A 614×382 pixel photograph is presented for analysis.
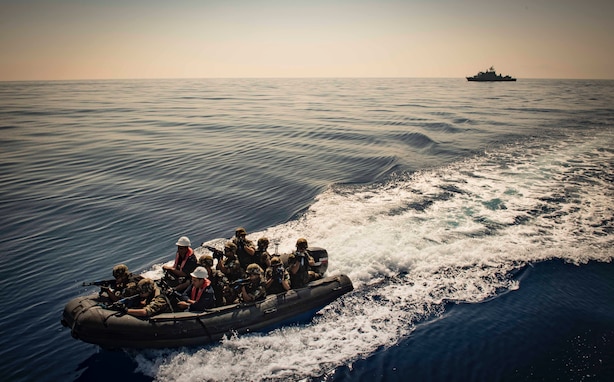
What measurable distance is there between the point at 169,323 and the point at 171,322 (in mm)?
51

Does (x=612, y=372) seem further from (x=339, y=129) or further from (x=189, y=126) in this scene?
(x=189, y=126)

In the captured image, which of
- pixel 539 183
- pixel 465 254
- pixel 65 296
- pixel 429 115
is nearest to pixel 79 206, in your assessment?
pixel 65 296

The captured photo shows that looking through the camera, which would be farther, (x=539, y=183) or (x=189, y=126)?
(x=189, y=126)

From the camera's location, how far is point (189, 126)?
41938 millimetres

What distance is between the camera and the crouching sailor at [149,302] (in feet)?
27.3

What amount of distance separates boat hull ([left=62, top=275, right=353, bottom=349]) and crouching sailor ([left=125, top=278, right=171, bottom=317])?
0.16m

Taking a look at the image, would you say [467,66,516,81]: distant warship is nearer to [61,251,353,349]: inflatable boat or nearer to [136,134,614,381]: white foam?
[136,134,614,381]: white foam

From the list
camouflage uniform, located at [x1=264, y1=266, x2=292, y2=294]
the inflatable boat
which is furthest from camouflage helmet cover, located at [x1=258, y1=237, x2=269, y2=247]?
the inflatable boat

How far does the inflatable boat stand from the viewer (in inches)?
321

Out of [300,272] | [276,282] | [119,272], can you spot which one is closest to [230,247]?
[276,282]

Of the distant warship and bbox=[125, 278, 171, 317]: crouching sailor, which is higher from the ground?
the distant warship

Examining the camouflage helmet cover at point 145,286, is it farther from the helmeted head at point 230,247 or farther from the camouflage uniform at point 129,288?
the helmeted head at point 230,247

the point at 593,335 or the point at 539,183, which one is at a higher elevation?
the point at 539,183

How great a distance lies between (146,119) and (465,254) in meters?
48.4
